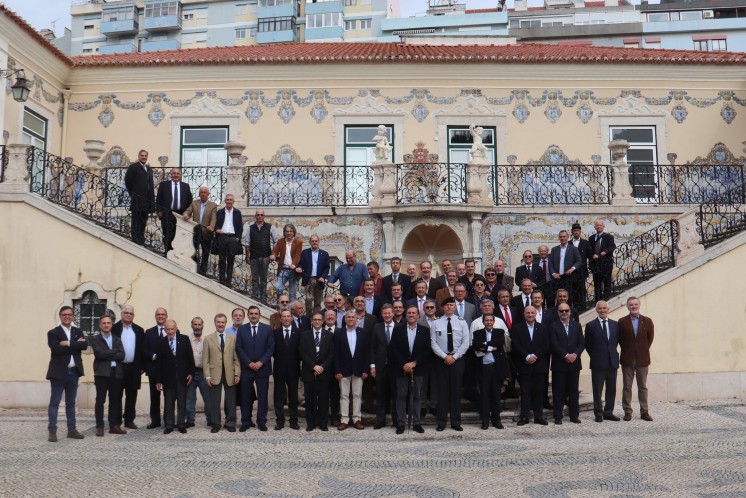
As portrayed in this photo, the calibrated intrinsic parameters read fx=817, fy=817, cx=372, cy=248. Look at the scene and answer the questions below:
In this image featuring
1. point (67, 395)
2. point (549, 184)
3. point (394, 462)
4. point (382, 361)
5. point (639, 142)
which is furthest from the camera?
point (639, 142)

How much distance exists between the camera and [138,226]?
11.7 metres

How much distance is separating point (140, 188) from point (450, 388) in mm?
5434

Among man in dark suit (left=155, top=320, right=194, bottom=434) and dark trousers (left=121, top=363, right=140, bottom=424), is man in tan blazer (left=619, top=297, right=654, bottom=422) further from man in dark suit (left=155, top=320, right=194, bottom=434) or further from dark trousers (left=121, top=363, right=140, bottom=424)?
Result: dark trousers (left=121, top=363, right=140, bottom=424)

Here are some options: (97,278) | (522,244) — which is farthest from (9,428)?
(522,244)

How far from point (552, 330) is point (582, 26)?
4377 centimetres

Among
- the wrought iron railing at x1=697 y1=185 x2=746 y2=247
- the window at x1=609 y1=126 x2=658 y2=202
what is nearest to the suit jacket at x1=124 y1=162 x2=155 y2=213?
the wrought iron railing at x1=697 y1=185 x2=746 y2=247

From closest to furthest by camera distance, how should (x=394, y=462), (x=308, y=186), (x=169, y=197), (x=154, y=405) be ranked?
(x=394, y=462), (x=154, y=405), (x=169, y=197), (x=308, y=186)

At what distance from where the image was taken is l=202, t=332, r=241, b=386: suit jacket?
30.5ft

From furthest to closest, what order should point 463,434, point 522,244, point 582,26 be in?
point 582,26 → point 522,244 → point 463,434

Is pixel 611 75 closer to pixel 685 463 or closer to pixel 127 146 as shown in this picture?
pixel 127 146

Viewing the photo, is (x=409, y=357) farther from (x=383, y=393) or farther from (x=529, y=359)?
(x=529, y=359)

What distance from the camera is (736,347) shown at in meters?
11.4

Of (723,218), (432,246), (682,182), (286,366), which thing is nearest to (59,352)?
(286,366)

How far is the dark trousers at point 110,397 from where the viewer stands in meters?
8.99
